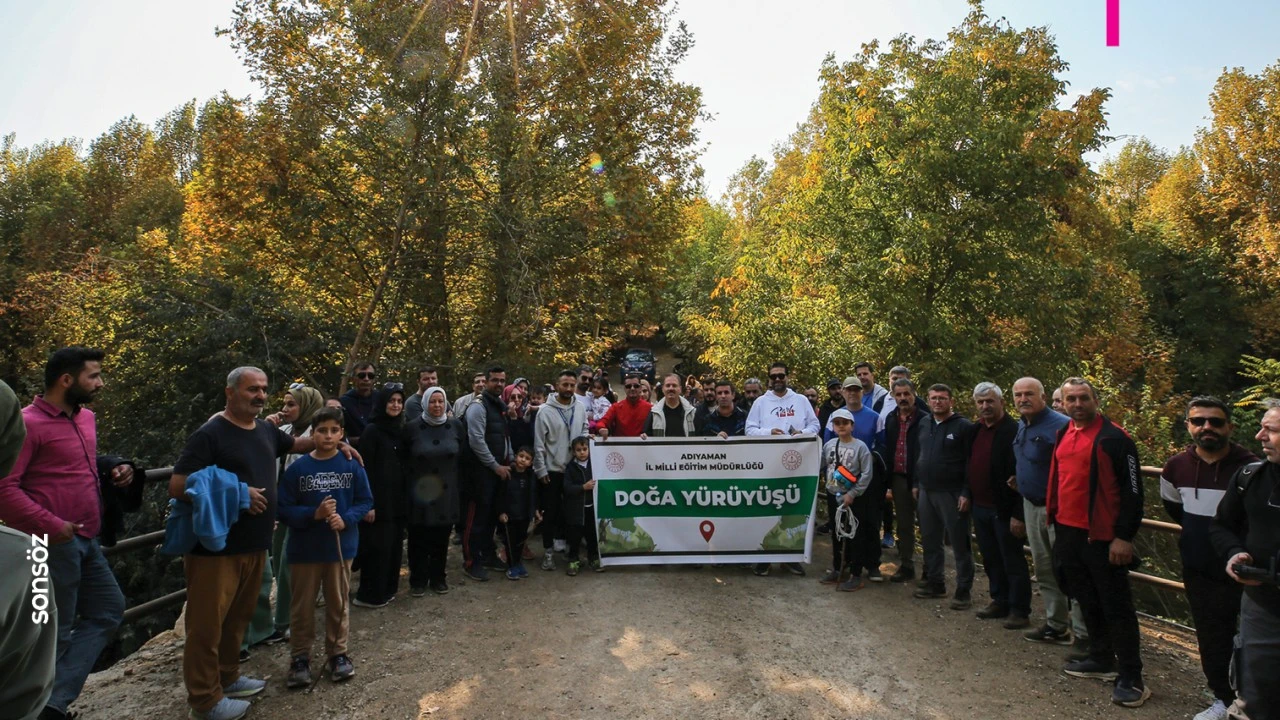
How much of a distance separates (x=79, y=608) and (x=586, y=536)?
4.60m

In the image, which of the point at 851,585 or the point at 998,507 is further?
the point at 851,585

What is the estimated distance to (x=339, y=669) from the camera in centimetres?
477

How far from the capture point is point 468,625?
5.93m

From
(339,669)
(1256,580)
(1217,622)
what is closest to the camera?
(1256,580)

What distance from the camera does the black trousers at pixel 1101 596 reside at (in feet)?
15.1

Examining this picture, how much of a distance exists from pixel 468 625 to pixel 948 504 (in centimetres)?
440

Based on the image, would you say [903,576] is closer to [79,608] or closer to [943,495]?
[943,495]

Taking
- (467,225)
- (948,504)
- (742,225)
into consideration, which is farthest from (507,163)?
(742,225)

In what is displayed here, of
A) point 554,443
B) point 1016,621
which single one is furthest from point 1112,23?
point 554,443

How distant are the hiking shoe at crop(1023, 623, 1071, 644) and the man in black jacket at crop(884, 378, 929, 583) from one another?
1.55m

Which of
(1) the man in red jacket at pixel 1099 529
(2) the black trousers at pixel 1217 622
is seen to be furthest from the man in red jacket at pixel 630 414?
(2) the black trousers at pixel 1217 622

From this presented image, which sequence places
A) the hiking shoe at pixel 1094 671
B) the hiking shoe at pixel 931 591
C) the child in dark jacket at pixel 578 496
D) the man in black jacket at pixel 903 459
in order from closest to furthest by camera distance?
the hiking shoe at pixel 1094 671, the hiking shoe at pixel 931 591, the man in black jacket at pixel 903 459, the child in dark jacket at pixel 578 496

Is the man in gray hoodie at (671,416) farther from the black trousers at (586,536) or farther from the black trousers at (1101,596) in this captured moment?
the black trousers at (1101,596)

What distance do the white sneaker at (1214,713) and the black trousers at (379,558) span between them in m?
5.89
